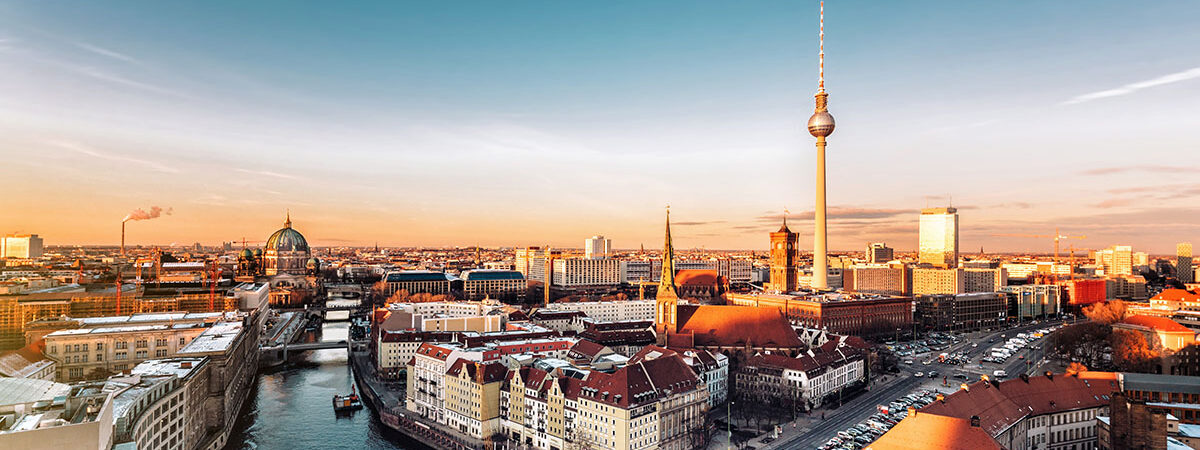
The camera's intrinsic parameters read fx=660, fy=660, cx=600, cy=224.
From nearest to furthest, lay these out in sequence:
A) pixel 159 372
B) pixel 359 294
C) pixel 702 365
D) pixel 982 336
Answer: pixel 159 372 < pixel 702 365 < pixel 982 336 < pixel 359 294

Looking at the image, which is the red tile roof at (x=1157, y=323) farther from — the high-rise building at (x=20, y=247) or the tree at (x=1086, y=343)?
the high-rise building at (x=20, y=247)

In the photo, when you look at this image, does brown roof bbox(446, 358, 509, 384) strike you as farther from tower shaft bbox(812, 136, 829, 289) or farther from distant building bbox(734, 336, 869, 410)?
tower shaft bbox(812, 136, 829, 289)

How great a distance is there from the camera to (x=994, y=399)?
30.0 metres

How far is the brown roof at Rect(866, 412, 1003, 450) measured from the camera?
22.1 meters

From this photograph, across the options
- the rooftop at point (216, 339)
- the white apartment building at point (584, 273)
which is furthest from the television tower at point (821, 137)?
the rooftop at point (216, 339)

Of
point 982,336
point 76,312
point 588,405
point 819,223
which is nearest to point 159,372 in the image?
point 588,405

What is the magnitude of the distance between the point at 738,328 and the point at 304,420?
3140 centimetres

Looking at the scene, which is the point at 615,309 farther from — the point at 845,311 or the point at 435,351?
the point at 435,351

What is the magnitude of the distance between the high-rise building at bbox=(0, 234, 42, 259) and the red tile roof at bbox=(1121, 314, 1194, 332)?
98.5 m

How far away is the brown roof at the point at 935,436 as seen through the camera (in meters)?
22.1

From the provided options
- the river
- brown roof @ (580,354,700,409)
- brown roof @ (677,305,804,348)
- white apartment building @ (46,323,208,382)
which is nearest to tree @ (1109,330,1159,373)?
brown roof @ (677,305,804,348)

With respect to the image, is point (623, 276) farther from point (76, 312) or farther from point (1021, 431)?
point (1021, 431)

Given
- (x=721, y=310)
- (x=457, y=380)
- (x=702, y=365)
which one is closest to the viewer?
(x=457, y=380)

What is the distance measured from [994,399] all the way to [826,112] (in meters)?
62.8
